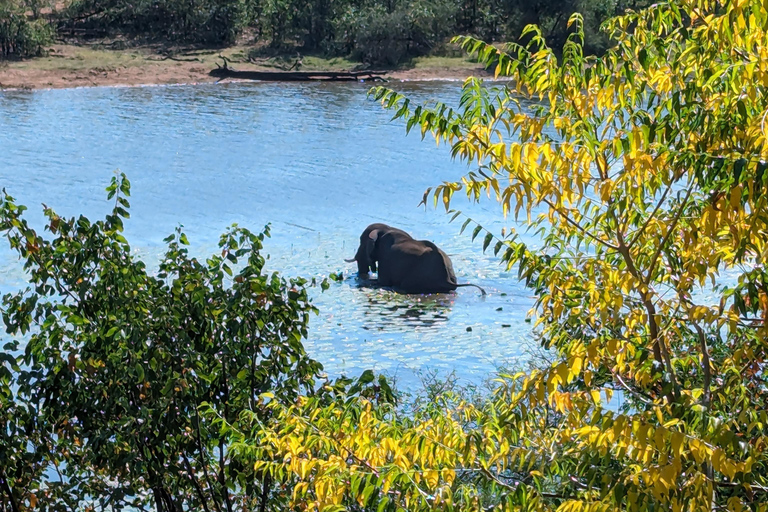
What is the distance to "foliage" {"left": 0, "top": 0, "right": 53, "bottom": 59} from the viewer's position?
35312 millimetres

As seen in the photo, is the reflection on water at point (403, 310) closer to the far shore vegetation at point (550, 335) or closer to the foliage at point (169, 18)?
the far shore vegetation at point (550, 335)

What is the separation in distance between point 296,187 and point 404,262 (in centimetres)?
688

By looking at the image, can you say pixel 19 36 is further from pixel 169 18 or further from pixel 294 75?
pixel 294 75

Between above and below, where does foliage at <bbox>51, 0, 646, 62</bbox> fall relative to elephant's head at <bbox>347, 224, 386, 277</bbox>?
above

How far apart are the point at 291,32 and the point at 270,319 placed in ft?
124

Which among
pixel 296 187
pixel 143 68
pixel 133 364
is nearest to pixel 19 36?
pixel 143 68

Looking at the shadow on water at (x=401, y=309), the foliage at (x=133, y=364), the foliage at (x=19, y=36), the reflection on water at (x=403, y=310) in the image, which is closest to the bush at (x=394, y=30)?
the foliage at (x=19, y=36)

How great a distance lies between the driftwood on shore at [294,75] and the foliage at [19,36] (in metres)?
5.92

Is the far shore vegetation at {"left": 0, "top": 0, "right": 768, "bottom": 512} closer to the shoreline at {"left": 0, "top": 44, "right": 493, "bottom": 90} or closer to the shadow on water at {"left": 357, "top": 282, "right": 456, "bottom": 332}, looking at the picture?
the shadow on water at {"left": 357, "top": 282, "right": 456, "bottom": 332}

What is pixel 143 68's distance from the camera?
118ft

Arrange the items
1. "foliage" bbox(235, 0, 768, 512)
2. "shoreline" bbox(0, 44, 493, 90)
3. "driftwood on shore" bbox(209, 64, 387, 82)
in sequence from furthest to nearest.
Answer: "driftwood on shore" bbox(209, 64, 387, 82) → "shoreline" bbox(0, 44, 493, 90) → "foliage" bbox(235, 0, 768, 512)

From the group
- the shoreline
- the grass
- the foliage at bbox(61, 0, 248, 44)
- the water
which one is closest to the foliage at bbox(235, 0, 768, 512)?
the water

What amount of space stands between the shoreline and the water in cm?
120

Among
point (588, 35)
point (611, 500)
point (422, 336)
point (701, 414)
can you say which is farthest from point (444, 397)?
point (588, 35)
